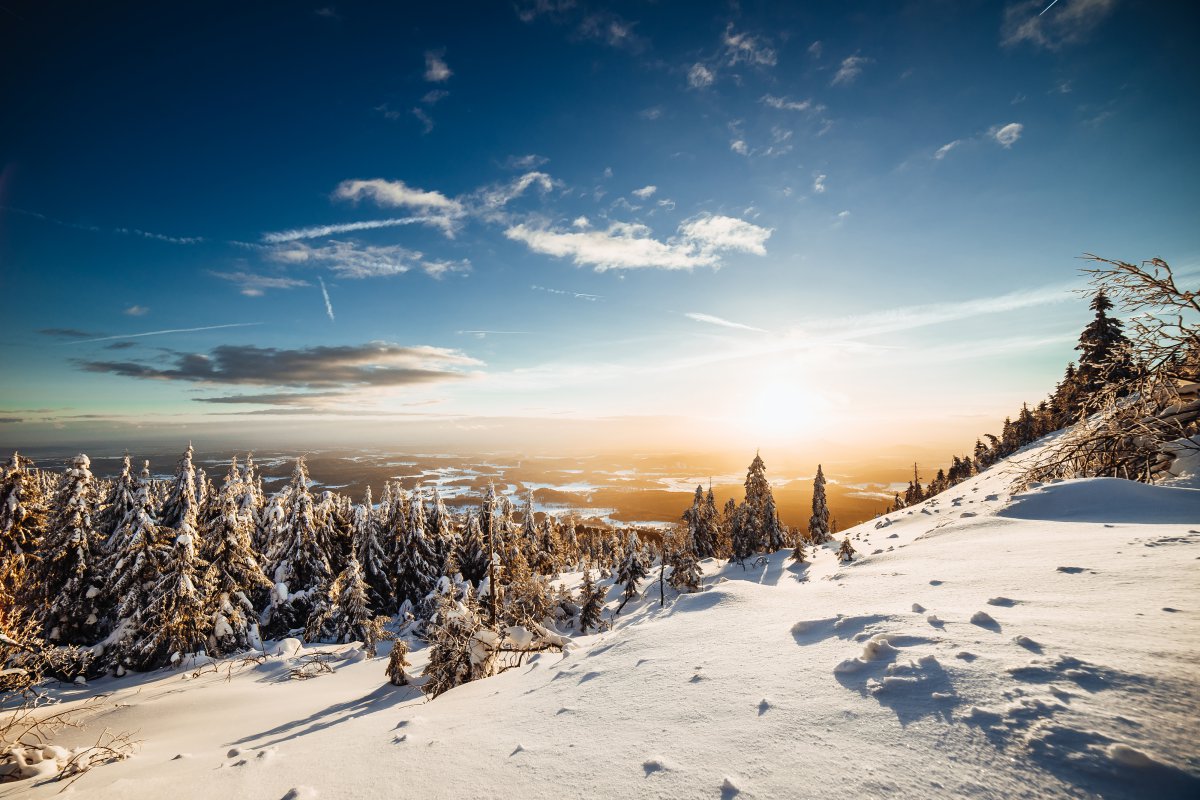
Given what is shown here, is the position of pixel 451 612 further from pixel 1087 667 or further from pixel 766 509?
pixel 766 509

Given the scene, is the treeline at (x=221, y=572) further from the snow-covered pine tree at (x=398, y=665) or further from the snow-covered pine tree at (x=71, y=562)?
the snow-covered pine tree at (x=398, y=665)

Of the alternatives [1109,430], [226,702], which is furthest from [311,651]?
[1109,430]

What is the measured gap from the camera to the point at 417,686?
36.1 feet

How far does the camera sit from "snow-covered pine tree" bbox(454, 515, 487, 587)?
3469 cm

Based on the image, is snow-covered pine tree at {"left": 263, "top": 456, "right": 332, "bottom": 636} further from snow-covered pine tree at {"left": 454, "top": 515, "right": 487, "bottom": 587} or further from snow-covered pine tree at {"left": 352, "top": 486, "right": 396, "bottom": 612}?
snow-covered pine tree at {"left": 454, "top": 515, "right": 487, "bottom": 587}

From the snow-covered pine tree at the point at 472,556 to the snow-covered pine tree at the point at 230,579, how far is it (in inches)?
555

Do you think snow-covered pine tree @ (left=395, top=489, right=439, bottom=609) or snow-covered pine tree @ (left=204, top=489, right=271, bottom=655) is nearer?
snow-covered pine tree @ (left=204, top=489, right=271, bottom=655)

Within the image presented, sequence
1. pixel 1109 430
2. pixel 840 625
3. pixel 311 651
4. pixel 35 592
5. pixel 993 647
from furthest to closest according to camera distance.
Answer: pixel 35 592, pixel 311 651, pixel 1109 430, pixel 840 625, pixel 993 647

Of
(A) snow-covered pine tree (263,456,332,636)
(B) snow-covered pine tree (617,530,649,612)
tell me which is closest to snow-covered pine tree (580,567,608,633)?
(B) snow-covered pine tree (617,530,649,612)

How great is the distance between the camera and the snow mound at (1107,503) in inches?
340

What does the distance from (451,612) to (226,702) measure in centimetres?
698

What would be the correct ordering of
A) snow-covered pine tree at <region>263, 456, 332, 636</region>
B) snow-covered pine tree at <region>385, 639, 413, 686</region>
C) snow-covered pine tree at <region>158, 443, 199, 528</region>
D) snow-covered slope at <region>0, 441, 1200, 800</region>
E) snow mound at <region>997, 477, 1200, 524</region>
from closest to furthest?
snow-covered slope at <region>0, 441, 1200, 800</region>
snow mound at <region>997, 477, 1200, 524</region>
snow-covered pine tree at <region>385, 639, 413, 686</region>
snow-covered pine tree at <region>158, 443, 199, 528</region>
snow-covered pine tree at <region>263, 456, 332, 636</region>

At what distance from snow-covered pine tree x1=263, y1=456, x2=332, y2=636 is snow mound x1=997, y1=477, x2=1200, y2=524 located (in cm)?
3336

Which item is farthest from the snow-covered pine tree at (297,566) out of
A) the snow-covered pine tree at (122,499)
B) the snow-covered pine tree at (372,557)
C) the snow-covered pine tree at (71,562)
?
the snow-covered pine tree at (71,562)
